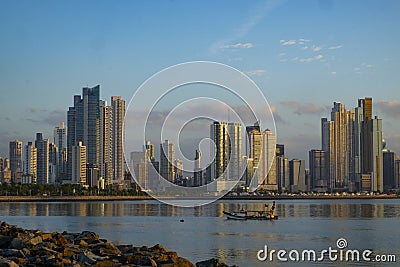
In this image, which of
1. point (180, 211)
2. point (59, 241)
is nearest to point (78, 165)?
point (180, 211)

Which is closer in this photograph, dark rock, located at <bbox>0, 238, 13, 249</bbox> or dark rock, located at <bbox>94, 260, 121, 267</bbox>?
dark rock, located at <bbox>94, 260, 121, 267</bbox>

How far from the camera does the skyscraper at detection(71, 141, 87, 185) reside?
138450 mm

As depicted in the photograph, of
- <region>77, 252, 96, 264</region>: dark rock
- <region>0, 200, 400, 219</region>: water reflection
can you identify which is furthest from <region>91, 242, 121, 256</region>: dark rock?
<region>0, 200, 400, 219</region>: water reflection

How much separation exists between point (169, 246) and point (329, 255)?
6.89 m

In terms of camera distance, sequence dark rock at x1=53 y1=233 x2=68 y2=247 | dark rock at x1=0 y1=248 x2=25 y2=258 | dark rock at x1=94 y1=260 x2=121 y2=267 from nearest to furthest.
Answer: dark rock at x1=94 y1=260 x2=121 y2=267 → dark rock at x1=0 y1=248 x2=25 y2=258 → dark rock at x1=53 y1=233 x2=68 y2=247

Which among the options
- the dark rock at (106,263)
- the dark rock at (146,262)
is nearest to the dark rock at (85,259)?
the dark rock at (106,263)

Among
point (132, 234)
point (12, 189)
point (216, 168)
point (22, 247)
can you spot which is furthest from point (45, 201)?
point (22, 247)

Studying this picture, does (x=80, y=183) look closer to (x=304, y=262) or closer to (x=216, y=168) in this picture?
(x=216, y=168)

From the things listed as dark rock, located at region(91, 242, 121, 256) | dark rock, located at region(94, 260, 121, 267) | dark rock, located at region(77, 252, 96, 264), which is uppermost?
dark rock, located at region(77, 252, 96, 264)

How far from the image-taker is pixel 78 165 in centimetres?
13950

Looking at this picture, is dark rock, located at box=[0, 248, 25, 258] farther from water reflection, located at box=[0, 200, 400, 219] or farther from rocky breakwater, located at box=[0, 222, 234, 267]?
water reflection, located at box=[0, 200, 400, 219]

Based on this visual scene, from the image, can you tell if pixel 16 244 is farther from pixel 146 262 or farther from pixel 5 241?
pixel 146 262

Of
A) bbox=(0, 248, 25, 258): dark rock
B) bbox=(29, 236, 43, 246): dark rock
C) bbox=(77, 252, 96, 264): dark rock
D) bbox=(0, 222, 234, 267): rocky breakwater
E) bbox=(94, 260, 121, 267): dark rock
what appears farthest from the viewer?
bbox=(29, 236, 43, 246): dark rock

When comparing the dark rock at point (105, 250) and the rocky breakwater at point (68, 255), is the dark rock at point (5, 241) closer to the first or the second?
the rocky breakwater at point (68, 255)
